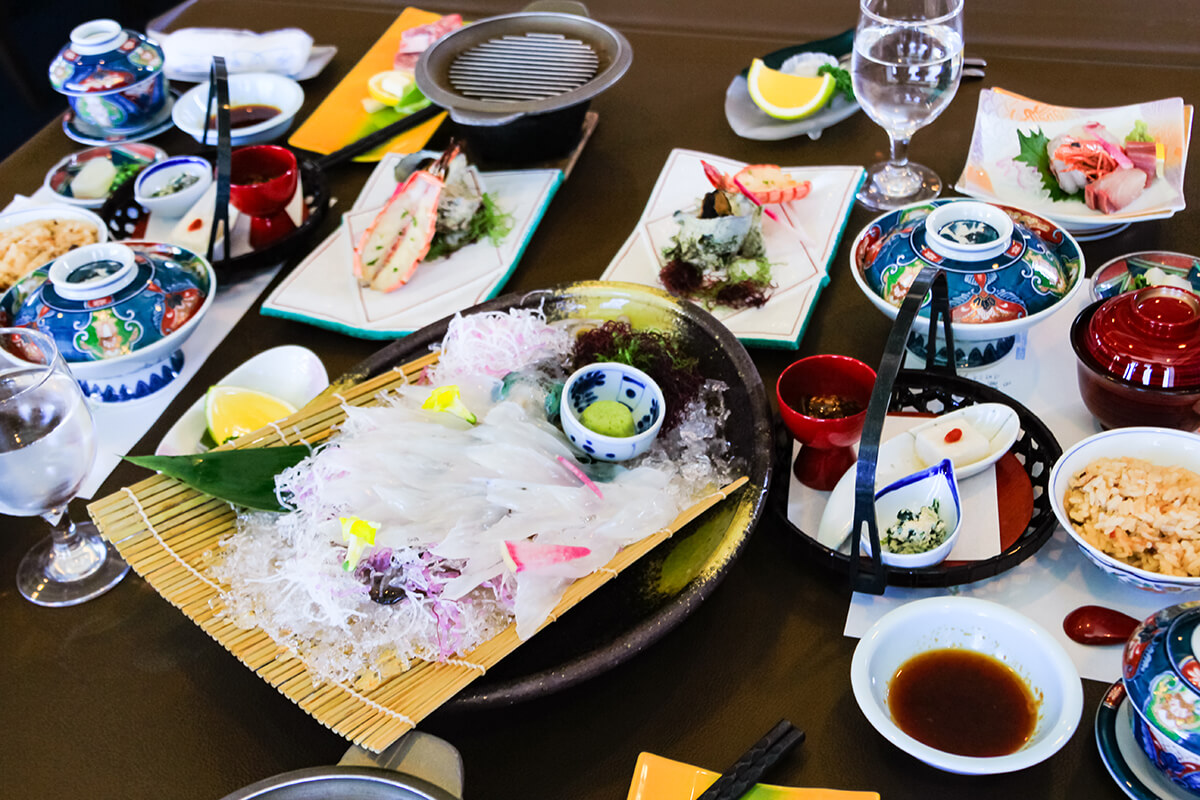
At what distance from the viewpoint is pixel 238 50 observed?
2033 millimetres

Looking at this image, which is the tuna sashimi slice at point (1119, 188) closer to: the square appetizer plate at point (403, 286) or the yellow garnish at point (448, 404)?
the square appetizer plate at point (403, 286)

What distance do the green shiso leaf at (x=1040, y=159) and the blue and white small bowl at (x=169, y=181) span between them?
4.76 feet

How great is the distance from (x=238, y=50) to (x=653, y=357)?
1427mm

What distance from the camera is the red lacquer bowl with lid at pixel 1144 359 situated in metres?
1.01

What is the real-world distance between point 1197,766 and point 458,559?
2.23ft

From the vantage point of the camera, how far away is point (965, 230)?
119cm

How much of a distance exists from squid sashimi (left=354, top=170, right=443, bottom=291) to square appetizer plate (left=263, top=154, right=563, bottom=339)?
23 mm

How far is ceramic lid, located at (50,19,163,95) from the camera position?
1.82 m

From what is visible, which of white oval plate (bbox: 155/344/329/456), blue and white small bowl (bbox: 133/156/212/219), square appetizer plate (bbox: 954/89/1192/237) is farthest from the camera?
blue and white small bowl (bbox: 133/156/212/219)

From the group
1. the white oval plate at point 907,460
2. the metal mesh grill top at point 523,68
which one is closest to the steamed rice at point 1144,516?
the white oval plate at point 907,460

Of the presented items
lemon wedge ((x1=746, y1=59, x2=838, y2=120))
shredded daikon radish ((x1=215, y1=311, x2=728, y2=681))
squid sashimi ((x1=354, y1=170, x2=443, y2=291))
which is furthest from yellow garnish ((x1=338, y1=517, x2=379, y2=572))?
lemon wedge ((x1=746, y1=59, x2=838, y2=120))

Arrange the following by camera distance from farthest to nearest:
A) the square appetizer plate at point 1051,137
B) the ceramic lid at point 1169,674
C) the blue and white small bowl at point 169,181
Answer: the blue and white small bowl at point 169,181
the square appetizer plate at point 1051,137
the ceramic lid at point 1169,674

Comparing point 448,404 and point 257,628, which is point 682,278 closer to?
point 448,404

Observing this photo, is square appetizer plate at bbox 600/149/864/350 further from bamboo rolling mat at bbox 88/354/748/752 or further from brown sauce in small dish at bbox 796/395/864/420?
bamboo rolling mat at bbox 88/354/748/752
